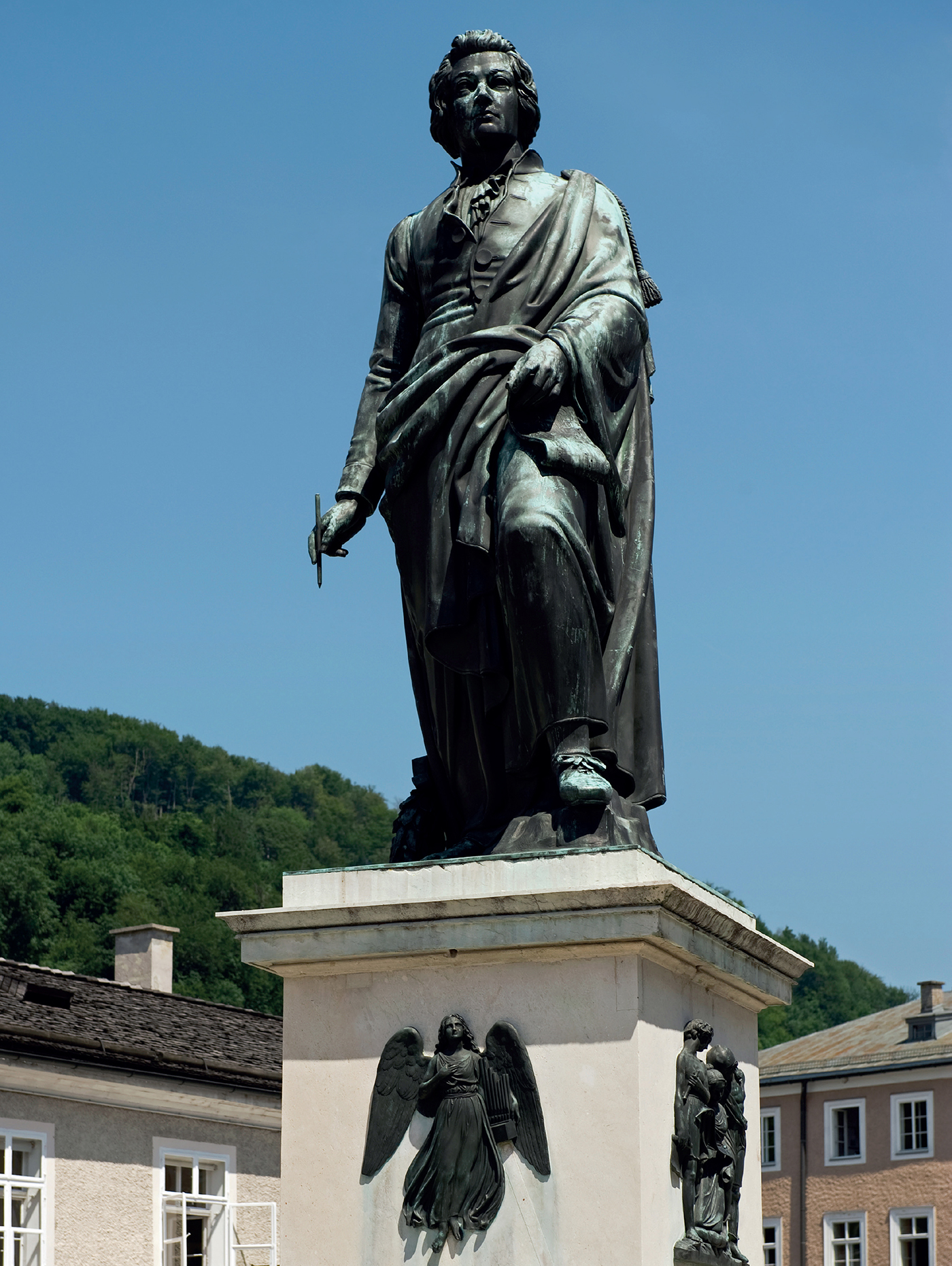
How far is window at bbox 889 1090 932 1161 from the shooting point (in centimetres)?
5806

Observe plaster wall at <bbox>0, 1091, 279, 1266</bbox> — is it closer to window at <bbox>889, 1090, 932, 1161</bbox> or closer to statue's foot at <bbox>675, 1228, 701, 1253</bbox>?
statue's foot at <bbox>675, 1228, 701, 1253</bbox>

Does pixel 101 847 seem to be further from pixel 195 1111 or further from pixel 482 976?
pixel 482 976

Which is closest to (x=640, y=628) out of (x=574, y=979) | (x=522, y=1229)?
(x=574, y=979)

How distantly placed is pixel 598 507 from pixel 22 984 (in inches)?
1095

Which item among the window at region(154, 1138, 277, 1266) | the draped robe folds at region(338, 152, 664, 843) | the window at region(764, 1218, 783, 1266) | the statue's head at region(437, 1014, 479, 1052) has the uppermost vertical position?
the draped robe folds at region(338, 152, 664, 843)

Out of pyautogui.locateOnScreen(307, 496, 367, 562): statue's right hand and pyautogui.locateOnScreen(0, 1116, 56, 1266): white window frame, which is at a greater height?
pyautogui.locateOnScreen(307, 496, 367, 562): statue's right hand

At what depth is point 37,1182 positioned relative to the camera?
2998 cm

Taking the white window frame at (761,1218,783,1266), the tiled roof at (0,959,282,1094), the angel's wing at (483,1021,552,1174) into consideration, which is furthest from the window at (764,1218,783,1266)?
the angel's wing at (483,1021,552,1174)

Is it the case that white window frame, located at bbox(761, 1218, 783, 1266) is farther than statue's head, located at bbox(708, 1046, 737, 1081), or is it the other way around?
white window frame, located at bbox(761, 1218, 783, 1266)

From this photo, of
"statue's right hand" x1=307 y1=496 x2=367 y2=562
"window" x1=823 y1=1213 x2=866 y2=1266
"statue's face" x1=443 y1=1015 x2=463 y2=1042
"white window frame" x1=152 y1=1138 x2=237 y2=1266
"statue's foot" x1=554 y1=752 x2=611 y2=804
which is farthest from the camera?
"window" x1=823 y1=1213 x2=866 y2=1266

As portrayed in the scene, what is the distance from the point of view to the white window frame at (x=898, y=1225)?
57969mm

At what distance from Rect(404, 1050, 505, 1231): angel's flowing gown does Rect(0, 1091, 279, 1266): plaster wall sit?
24917 mm

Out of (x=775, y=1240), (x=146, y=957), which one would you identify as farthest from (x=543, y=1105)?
(x=775, y=1240)

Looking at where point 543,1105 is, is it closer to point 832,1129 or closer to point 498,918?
point 498,918
